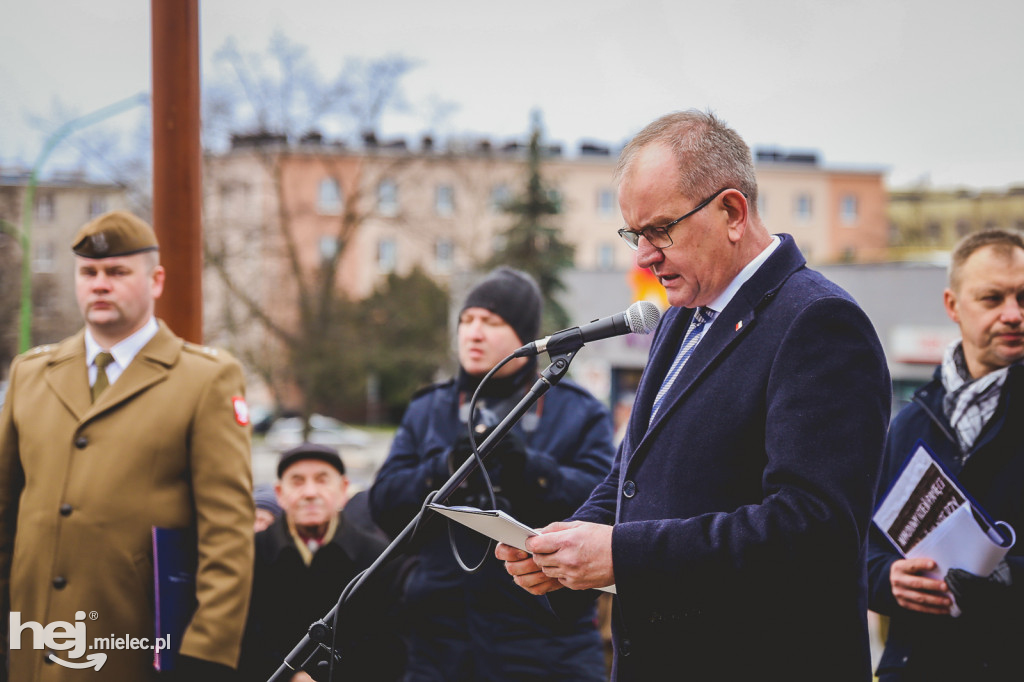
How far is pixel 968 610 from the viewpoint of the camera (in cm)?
263

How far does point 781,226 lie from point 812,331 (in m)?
46.8

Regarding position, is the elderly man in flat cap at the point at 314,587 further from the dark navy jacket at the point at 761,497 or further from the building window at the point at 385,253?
the building window at the point at 385,253

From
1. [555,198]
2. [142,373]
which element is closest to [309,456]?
[142,373]

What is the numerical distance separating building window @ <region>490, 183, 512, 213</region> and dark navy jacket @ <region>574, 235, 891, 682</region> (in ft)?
83.0

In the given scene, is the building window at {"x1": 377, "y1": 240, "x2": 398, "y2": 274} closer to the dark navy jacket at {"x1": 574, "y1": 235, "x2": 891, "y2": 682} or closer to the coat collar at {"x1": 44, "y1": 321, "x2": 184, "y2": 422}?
the coat collar at {"x1": 44, "y1": 321, "x2": 184, "y2": 422}

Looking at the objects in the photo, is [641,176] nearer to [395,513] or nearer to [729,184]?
[729,184]

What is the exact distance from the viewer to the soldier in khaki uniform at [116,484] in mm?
2912

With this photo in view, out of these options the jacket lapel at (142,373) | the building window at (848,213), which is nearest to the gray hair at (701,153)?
the jacket lapel at (142,373)

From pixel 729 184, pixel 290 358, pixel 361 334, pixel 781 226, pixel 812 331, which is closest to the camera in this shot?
pixel 812 331

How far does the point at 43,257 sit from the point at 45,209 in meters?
3.31

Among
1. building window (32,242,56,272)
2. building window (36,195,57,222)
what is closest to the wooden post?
building window (36,195,57,222)

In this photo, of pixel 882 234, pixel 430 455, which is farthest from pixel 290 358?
pixel 882 234

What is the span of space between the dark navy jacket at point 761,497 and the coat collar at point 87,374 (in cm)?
184

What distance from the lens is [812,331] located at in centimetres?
186
